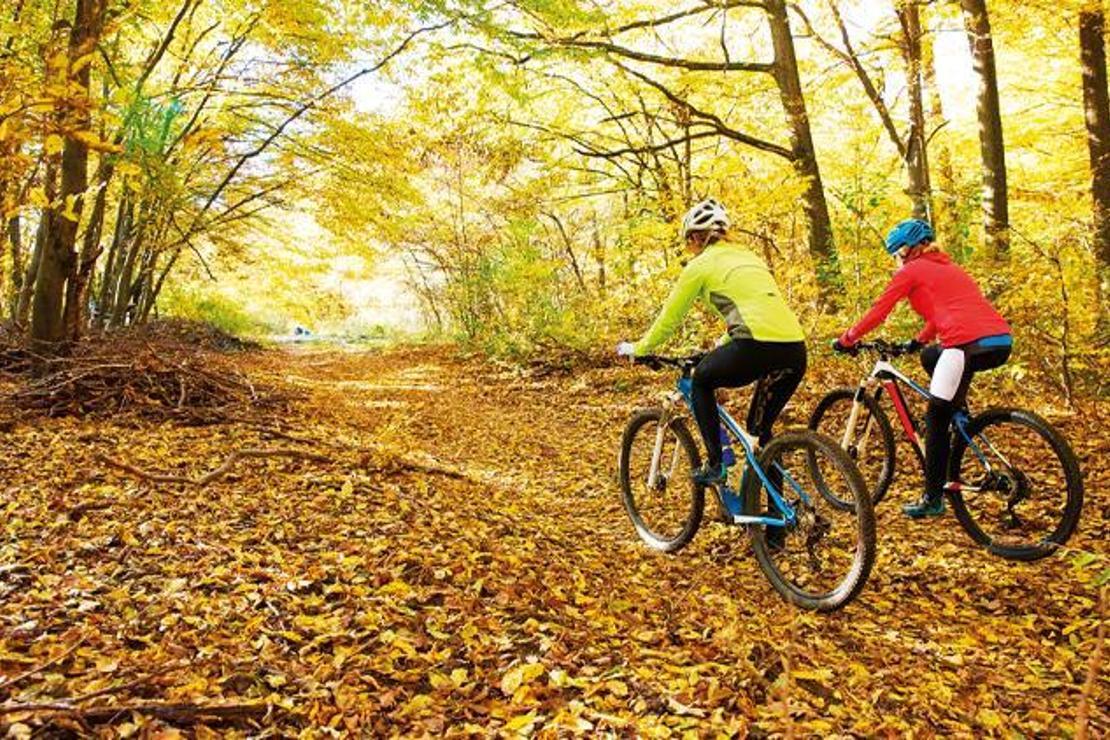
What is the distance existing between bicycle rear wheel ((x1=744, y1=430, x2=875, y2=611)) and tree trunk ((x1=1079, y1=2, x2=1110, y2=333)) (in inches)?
290

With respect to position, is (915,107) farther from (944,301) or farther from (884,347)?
(944,301)

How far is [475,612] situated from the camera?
333 cm

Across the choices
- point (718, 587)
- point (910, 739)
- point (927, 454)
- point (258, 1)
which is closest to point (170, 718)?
point (910, 739)

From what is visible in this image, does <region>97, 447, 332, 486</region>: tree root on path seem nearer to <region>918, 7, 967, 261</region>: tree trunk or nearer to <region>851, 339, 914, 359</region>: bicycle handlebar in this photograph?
<region>851, 339, 914, 359</region>: bicycle handlebar

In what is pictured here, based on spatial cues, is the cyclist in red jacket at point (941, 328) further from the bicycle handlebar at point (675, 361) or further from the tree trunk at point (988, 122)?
the tree trunk at point (988, 122)

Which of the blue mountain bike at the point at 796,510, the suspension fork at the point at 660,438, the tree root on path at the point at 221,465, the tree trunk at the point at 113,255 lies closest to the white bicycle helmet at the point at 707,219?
the blue mountain bike at the point at 796,510

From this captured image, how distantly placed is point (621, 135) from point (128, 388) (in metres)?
11.0

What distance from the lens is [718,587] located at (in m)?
4.09

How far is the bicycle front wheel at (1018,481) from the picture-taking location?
4223 millimetres

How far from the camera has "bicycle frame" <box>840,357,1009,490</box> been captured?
4.64 metres

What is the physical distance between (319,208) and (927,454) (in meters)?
13.1

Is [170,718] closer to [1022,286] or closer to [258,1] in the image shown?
[1022,286]

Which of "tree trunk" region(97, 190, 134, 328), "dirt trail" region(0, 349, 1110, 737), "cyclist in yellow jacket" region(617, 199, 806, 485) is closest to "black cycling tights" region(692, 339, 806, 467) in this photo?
"cyclist in yellow jacket" region(617, 199, 806, 485)

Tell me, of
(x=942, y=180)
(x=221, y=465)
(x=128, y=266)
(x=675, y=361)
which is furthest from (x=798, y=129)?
(x=128, y=266)
